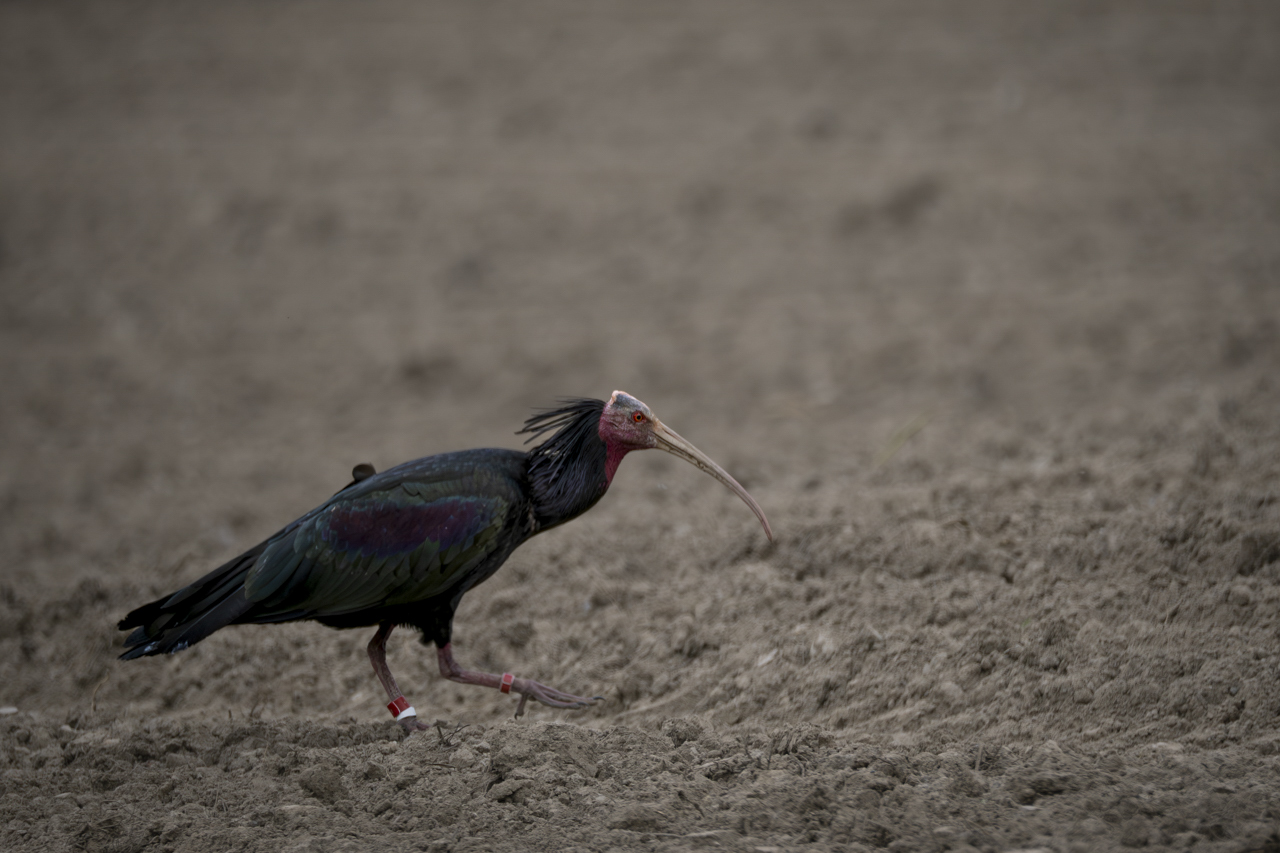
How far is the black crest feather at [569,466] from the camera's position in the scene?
205 inches

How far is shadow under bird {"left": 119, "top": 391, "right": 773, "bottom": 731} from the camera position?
4996mm

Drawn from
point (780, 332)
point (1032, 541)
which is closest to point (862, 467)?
point (1032, 541)

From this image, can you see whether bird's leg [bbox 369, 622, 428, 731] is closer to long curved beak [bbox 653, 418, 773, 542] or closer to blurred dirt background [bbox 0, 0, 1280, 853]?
blurred dirt background [bbox 0, 0, 1280, 853]

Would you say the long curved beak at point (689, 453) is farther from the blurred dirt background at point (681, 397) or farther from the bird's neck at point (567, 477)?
the blurred dirt background at point (681, 397)

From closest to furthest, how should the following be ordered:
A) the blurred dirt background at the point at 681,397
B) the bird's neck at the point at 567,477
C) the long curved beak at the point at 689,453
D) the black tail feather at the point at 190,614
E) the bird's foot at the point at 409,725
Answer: the blurred dirt background at the point at 681,397
the black tail feather at the point at 190,614
the bird's foot at the point at 409,725
the bird's neck at the point at 567,477
the long curved beak at the point at 689,453

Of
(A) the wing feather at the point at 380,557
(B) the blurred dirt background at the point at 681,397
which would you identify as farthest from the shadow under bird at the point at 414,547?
(B) the blurred dirt background at the point at 681,397

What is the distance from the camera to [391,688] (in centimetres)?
518

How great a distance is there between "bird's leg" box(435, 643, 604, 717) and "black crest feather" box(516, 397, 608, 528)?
29.2 inches

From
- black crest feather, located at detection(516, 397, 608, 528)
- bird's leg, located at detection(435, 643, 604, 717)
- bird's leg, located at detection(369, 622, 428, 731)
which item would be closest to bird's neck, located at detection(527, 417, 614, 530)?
black crest feather, located at detection(516, 397, 608, 528)

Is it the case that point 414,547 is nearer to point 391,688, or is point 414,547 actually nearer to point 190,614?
point 391,688

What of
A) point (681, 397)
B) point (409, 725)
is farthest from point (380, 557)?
point (681, 397)

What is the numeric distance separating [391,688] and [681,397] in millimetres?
6011

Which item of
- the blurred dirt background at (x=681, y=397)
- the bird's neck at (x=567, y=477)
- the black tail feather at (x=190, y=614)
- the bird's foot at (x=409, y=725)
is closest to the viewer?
the blurred dirt background at (x=681, y=397)

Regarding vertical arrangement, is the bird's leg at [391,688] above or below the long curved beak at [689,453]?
below
